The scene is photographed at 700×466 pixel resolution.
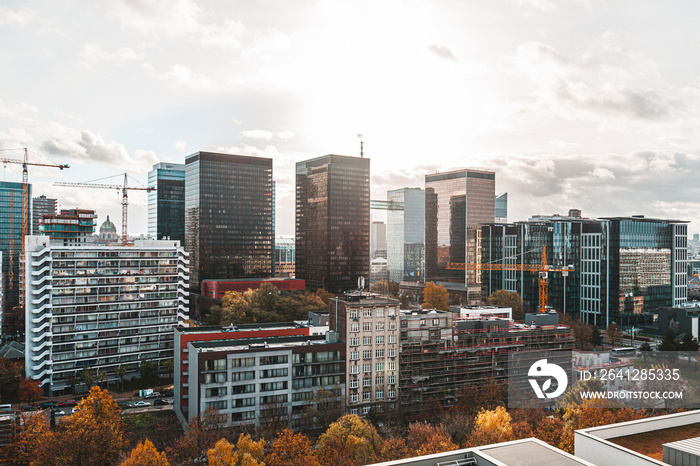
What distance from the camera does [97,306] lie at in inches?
3216

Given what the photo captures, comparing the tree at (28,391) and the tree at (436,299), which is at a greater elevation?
the tree at (436,299)

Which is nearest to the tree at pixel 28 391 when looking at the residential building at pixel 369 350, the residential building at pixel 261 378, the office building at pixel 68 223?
the residential building at pixel 261 378

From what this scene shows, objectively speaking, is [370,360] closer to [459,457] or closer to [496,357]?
[496,357]

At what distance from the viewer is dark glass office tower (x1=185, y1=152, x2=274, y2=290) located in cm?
16800

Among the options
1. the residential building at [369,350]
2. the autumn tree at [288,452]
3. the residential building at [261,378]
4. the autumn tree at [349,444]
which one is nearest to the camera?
the autumn tree at [288,452]

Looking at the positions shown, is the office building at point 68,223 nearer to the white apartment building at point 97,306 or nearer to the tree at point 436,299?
the white apartment building at point 97,306

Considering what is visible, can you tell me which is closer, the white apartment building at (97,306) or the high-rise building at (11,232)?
the white apartment building at (97,306)

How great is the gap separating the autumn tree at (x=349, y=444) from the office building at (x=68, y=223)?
113888mm

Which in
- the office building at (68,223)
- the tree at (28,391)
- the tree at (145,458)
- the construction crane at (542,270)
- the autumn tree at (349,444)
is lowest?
the tree at (28,391)

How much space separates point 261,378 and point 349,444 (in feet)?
52.1

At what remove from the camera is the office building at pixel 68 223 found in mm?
134000

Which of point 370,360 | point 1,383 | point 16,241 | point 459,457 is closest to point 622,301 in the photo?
point 370,360

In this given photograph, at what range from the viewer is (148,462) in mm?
36250

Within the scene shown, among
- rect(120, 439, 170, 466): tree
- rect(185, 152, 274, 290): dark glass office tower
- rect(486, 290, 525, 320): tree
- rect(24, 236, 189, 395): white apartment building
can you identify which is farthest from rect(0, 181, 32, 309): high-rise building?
rect(120, 439, 170, 466): tree
